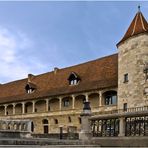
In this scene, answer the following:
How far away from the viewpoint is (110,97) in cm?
3556

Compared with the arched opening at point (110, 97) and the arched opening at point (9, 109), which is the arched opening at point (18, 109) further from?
the arched opening at point (110, 97)

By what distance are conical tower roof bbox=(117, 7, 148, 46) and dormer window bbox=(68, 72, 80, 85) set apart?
944cm

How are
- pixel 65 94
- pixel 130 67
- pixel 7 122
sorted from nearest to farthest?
pixel 7 122
pixel 130 67
pixel 65 94

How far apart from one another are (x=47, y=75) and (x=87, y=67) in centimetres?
798

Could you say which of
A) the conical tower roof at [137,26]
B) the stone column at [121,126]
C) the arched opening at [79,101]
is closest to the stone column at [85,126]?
the stone column at [121,126]

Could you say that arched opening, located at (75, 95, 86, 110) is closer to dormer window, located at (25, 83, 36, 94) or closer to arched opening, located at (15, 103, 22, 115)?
dormer window, located at (25, 83, 36, 94)

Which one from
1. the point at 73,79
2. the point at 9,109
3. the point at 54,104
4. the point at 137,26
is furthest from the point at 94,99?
the point at 9,109

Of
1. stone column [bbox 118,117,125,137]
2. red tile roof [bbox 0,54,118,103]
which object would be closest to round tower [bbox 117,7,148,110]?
red tile roof [bbox 0,54,118,103]

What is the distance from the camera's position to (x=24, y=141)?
8.23 metres

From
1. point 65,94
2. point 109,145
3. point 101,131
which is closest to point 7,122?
point 101,131

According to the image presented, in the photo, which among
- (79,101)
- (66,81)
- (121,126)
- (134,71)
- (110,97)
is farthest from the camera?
(66,81)

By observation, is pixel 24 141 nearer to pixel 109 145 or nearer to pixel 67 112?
pixel 109 145

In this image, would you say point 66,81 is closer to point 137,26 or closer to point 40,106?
point 40,106

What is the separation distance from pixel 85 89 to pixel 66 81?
18.0ft
